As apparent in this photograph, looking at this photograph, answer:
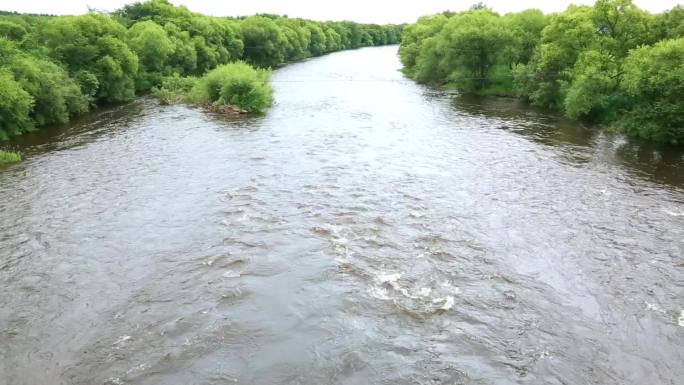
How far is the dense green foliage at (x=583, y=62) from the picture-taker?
123 ft

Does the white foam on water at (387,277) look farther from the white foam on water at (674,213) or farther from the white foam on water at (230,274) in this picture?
the white foam on water at (674,213)

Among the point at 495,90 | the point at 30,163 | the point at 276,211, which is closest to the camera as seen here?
the point at 276,211

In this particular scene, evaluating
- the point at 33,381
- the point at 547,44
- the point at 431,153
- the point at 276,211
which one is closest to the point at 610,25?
the point at 547,44

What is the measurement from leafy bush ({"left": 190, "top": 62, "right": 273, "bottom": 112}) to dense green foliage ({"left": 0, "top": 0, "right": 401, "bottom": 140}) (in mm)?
173

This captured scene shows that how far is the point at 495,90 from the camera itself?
66.1 meters

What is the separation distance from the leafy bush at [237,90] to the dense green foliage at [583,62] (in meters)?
26.8

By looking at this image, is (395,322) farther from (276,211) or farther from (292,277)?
(276,211)

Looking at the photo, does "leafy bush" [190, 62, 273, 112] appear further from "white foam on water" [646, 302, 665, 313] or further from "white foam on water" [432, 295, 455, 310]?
"white foam on water" [646, 302, 665, 313]

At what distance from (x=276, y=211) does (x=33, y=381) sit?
13.8m

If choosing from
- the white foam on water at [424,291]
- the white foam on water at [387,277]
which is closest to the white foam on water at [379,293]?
the white foam on water at [387,277]

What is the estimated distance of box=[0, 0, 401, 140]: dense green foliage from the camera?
136 feet

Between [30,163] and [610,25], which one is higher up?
[610,25]

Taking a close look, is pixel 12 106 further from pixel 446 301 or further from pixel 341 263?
pixel 446 301

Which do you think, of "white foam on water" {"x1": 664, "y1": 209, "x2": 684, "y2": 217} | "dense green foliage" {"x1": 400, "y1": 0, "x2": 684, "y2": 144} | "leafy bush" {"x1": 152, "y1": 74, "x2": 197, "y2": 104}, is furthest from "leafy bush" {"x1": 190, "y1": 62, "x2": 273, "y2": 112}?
"white foam on water" {"x1": 664, "y1": 209, "x2": 684, "y2": 217}
